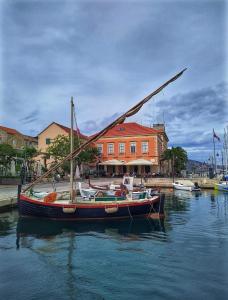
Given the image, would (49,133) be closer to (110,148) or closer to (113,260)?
(110,148)

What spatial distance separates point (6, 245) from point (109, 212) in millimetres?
7785

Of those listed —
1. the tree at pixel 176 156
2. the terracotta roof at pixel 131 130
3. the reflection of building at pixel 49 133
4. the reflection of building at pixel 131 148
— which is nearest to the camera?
the reflection of building at pixel 131 148

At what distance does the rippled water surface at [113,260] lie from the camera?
29.4 ft

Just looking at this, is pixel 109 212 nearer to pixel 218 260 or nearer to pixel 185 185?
pixel 218 260

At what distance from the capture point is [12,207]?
2523cm

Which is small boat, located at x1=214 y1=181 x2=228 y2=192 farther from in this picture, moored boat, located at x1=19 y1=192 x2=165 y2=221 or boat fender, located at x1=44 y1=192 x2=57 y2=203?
boat fender, located at x1=44 y1=192 x2=57 y2=203

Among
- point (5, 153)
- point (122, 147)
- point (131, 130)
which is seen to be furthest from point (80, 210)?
point (131, 130)

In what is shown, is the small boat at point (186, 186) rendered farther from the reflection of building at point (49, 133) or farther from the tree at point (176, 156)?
the reflection of building at point (49, 133)

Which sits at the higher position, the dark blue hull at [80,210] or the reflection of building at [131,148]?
the reflection of building at [131,148]

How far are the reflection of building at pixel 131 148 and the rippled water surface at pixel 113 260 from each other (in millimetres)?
44947

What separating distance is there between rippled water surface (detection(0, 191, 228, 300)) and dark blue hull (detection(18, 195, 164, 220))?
27.6 inches

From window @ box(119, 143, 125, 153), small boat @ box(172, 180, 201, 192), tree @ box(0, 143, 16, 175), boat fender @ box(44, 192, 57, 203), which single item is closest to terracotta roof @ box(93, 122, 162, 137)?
window @ box(119, 143, 125, 153)

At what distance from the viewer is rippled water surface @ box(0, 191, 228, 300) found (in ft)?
29.4

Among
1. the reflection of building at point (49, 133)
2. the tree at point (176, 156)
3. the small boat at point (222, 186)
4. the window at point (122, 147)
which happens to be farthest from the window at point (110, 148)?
the small boat at point (222, 186)
